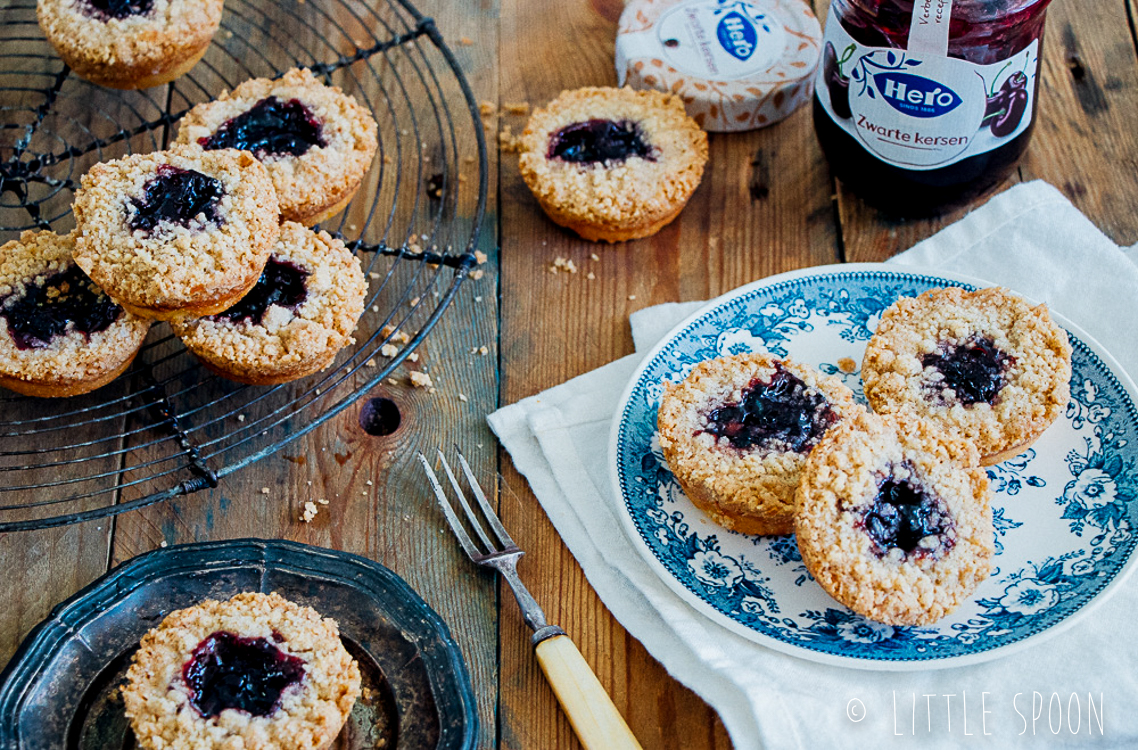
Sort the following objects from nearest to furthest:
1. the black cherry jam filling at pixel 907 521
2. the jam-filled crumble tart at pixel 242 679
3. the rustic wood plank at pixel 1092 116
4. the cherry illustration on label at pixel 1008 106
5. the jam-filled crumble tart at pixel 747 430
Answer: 1. the jam-filled crumble tart at pixel 242 679
2. the black cherry jam filling at pixel 907 521
3. the jam-filled crumble tart at pixel 747 430
4. the cherry illustration on label at pixel 1008 106
5. the rustic wood plank at pixel 1092 116

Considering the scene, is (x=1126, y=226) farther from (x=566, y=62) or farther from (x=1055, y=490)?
(x=566, y=62)

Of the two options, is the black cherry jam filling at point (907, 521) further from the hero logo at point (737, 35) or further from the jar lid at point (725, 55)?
the hero logo at point (737, 35)

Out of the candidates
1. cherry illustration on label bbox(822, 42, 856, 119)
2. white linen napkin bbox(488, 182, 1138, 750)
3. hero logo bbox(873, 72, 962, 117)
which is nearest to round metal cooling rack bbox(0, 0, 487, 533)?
white linen napkin bbox(488, 182, 1138, 750)

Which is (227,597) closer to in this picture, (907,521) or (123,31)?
(907,521)

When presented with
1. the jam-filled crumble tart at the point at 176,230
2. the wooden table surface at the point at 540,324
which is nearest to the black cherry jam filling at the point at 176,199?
the jam-filled crumble tart at the point at 176,230

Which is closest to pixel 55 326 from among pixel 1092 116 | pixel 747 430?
pixel 747 430
